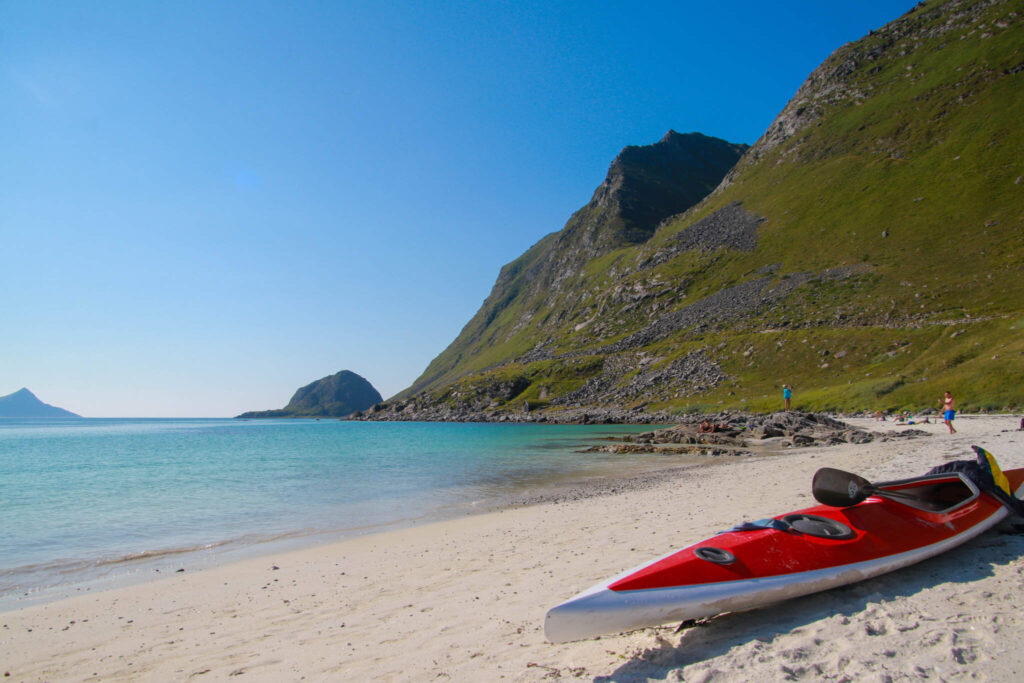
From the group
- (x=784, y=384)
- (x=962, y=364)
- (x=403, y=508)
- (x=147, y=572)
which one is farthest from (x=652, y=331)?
(x=147, y=572)

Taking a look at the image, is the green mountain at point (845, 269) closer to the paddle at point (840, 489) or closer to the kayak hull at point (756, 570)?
the paddle at point (840, 489)

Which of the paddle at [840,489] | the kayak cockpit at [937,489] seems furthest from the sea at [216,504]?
the kayak cockpit at [937,489]

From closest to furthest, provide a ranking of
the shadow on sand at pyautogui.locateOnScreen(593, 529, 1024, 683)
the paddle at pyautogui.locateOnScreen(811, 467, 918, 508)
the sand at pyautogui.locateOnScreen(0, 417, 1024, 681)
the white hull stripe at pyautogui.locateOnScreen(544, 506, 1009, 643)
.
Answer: the sand at pyautogui.locateOnScreen(0, 417, 1024, 681)
the shadow on sand at pyautogui.locateOnScreen(593, 529, 1024, 683)
the white hull stripe at pyautogui.locateOnScreen(544, 506, 1009, 643)
the paddle at pyautogui.locateOnScreen(811, 467, 918, 508)

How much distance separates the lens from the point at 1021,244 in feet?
213

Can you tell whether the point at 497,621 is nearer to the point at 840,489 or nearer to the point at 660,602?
the point at 660,602

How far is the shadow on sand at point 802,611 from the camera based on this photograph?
16.2 feet

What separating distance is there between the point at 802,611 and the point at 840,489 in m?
2.10

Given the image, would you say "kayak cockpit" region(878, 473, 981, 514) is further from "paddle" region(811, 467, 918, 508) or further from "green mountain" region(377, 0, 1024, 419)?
"green mountain" region(377, 0, 1024, 419)

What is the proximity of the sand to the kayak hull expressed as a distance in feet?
0.92

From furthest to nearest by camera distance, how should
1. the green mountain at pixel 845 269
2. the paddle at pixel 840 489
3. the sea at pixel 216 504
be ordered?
the green mountain at pixel 845 269 < the sea at pixel 216 504 < the paddle at pixel 840 489

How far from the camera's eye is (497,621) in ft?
22.8

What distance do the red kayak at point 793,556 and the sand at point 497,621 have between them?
30 centimetres

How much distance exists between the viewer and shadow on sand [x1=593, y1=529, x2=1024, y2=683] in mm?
4930

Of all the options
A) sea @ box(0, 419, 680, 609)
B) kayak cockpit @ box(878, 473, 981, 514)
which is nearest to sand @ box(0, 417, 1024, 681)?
kayak cockpit @ box(878, 473, 981, 514)
